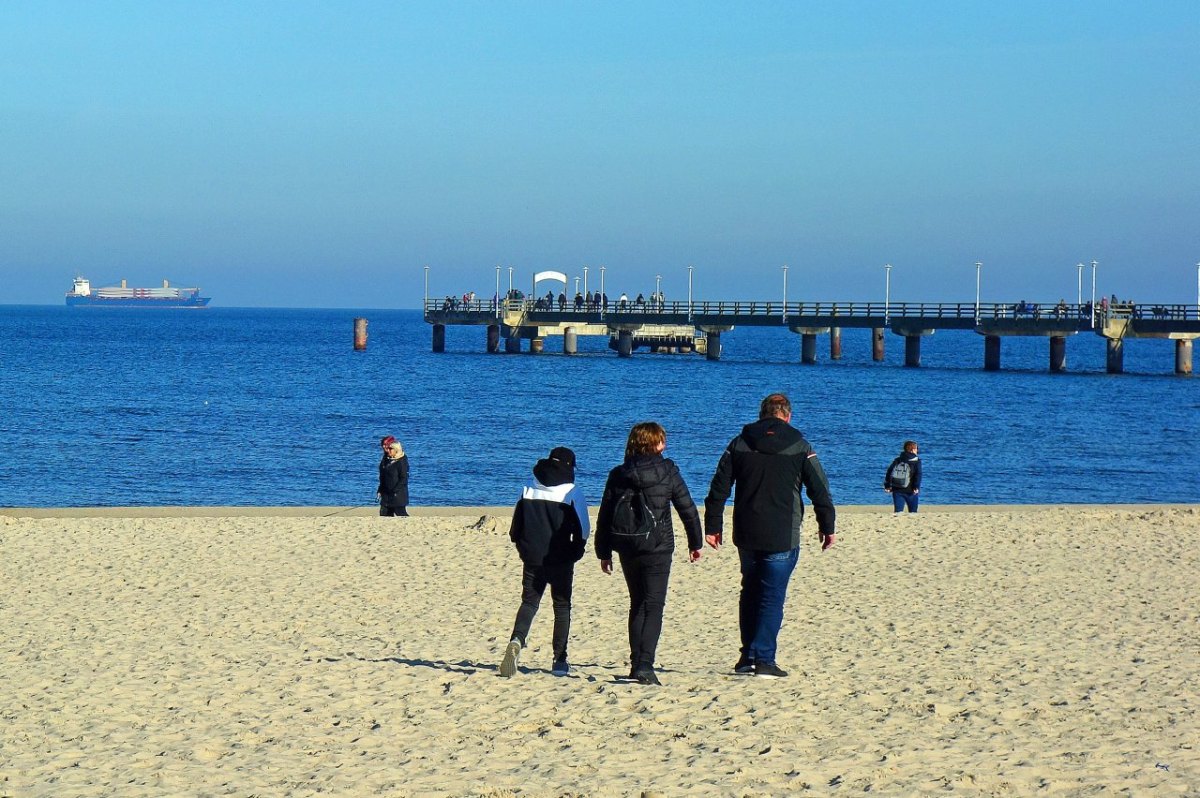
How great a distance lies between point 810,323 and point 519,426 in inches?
1563

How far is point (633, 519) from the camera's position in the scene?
771cm

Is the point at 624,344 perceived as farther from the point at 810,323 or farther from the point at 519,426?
the point at 519,426

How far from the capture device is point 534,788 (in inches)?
246

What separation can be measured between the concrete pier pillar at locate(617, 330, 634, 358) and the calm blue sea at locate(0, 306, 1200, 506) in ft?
18.5

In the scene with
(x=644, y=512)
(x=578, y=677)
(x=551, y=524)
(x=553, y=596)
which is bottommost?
(x=578, y=677)

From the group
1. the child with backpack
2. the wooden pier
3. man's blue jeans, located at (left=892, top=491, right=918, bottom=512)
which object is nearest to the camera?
the child with backpack

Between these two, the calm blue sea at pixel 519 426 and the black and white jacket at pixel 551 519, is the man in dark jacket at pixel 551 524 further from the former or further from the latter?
the calm blue sea at pixel 519 426

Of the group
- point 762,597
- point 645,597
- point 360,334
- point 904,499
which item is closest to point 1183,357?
point 360,334

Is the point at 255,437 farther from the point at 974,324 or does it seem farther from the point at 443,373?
the point at 974,324

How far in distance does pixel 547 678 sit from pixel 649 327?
80473mm

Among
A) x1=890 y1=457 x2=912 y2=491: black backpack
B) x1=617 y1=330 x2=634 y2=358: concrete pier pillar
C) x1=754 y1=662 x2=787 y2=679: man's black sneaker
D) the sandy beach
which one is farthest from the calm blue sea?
x1=754 y1=662 x2=787 y2=679: man's black sneaker

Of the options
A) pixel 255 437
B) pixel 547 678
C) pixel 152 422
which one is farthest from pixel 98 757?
pixel 152 422

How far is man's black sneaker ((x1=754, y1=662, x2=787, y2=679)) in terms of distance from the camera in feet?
27.8

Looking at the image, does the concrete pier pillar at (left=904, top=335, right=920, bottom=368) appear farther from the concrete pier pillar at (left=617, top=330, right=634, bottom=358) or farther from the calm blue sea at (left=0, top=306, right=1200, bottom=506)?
the concrete pier pillar at (left=617, top=330, right=634, bottom=358)
